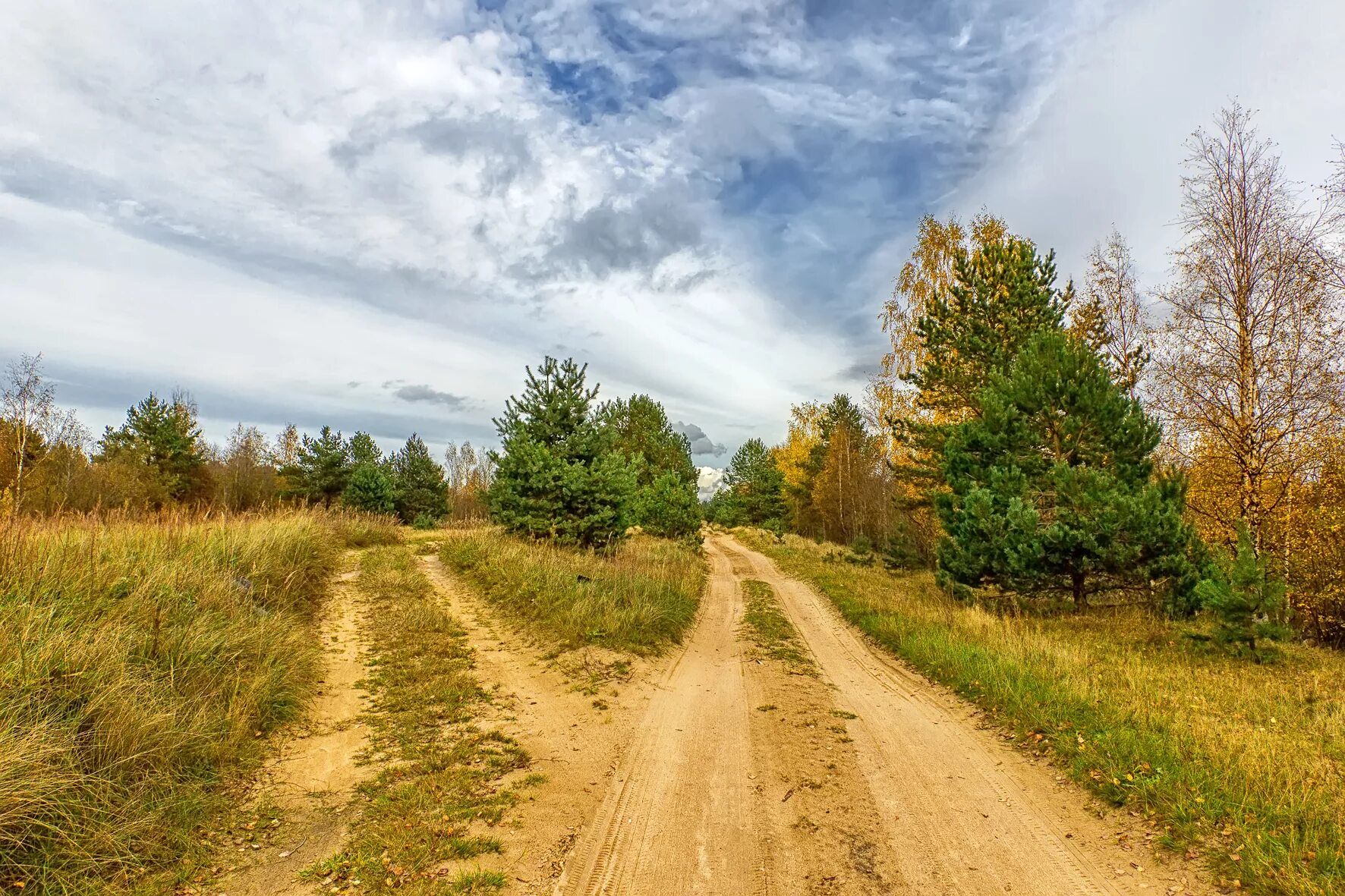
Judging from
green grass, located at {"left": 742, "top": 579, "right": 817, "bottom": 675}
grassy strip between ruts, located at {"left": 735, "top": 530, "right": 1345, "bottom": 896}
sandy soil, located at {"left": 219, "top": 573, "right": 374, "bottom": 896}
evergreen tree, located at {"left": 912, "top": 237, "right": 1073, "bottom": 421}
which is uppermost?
evergreen tree, located at {"left": 912, "top": 237, "right": 1073, "bottom": 421}

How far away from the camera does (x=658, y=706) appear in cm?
735

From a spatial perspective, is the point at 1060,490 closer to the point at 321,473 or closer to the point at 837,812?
the point at 837,812

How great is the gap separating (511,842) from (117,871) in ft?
7.82

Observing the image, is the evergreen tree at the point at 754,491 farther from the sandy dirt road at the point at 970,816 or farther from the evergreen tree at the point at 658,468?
the sandy dirt road at the point at 970,816

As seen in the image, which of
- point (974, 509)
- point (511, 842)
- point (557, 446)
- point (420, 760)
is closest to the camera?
point (511, 842)

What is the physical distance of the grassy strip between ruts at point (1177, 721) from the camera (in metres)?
4.02

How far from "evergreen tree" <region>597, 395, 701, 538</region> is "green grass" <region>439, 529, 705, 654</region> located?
16.7ft

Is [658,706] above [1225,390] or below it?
below

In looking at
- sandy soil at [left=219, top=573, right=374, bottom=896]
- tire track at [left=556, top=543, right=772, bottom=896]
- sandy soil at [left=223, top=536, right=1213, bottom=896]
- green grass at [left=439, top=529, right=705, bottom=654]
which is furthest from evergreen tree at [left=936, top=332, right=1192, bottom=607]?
sandy soil at [left=219, top=573, right=374, bottom=896]

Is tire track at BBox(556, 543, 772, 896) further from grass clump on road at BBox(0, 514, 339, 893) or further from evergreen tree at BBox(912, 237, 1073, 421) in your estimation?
evergreen tree at BBox(912, 237, 1073, 421)

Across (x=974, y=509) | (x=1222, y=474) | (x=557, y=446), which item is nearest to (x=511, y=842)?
(x=974, y=509)

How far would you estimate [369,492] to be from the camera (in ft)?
113

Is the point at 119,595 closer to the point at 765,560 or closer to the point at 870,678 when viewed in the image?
the point at 870,678

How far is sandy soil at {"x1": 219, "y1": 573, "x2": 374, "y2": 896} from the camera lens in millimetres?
3717
